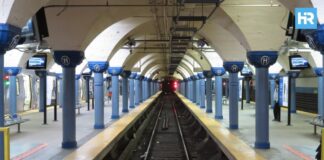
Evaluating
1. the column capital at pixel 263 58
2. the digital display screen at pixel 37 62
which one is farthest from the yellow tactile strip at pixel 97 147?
the column capital at pixel 263 58

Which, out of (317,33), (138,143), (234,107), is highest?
(317,33)

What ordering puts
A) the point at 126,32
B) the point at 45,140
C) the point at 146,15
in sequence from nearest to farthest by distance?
the point at 45,140 → the point at 146,15 → the point at 126,32

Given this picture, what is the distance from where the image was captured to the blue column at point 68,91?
12711 millimetres

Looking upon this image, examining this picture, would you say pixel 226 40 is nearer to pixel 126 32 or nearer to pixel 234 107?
pixel 234 107

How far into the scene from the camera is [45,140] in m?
14.5

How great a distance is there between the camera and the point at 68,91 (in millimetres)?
12828

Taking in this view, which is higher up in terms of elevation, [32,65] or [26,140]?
[32,65]

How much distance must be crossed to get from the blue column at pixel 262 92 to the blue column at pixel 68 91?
16.2 ft

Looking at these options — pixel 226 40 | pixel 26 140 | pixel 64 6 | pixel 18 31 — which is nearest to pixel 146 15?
pixel 226 40

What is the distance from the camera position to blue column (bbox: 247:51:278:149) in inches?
496

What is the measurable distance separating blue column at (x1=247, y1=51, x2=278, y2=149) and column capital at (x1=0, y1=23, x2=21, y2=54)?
7.21 metres

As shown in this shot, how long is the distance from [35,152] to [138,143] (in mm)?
8948

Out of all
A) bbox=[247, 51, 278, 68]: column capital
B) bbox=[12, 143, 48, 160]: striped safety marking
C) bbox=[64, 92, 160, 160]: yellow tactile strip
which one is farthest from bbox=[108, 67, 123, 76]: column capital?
bbox=[247, 51, 278, 68]: column capital

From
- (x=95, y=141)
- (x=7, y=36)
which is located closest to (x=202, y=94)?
(x=95, y=141)
